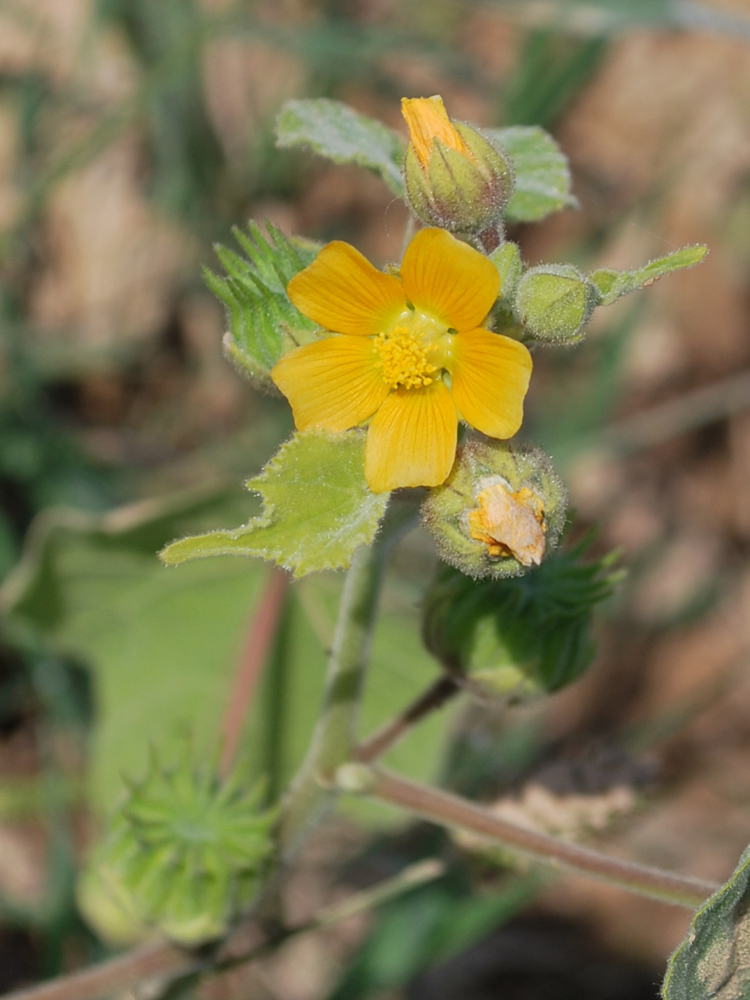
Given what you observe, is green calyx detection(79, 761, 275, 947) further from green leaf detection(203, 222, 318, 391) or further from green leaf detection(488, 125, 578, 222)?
green leaf detection(488, 125, 578, 222)

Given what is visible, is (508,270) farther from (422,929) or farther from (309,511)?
(422,929)

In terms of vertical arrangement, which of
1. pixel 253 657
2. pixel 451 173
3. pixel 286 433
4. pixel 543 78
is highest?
pixel 451 173

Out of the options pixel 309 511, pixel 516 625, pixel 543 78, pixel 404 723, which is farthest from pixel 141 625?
pixel 543 78

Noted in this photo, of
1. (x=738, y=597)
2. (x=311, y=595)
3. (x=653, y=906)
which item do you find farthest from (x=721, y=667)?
(x=311, y=595)

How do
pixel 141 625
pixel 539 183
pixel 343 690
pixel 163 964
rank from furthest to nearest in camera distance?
pixel 141 625
pixel 163 964
pixel 539 183
pixel 343 690

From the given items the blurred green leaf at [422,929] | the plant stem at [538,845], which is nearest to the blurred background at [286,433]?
the blurred green leaf at [422,929]

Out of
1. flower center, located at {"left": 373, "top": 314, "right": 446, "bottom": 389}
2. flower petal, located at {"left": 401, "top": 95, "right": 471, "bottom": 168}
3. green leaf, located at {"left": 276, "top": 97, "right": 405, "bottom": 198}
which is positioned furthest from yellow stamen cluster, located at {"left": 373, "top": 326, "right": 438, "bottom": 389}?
green leaf, located at {"left": 276, "top": 97, "right": 405, "bottom": 198}
